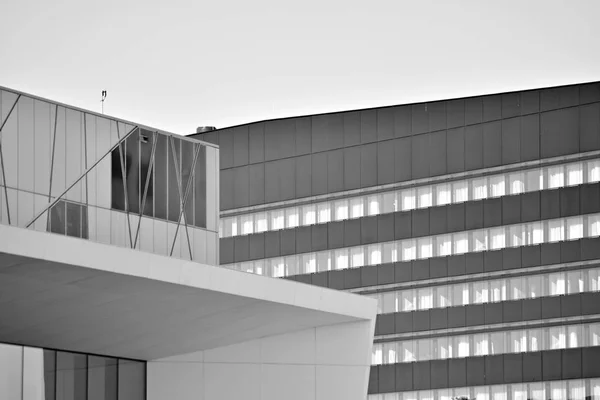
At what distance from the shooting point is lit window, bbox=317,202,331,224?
3617 inches

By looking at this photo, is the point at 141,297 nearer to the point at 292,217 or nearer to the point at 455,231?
the point at 455,231

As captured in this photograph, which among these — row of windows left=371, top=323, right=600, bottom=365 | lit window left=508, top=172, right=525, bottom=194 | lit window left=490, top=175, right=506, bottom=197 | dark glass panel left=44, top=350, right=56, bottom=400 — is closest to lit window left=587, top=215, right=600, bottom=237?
lit window left=508, top=172, right=525, bottom=194

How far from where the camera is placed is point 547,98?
268 feet

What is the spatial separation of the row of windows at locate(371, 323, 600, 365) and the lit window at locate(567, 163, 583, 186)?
8685 mm

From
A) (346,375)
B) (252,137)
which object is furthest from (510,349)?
(346,375)

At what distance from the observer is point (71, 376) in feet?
115

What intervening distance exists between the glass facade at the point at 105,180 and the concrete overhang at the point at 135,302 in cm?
247

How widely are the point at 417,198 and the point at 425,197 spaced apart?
2.05ft

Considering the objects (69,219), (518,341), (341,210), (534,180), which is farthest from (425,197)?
(69,219)

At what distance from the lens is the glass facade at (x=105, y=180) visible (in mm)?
32250

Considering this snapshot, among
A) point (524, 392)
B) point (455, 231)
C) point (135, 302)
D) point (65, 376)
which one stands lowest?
point (65, 376)

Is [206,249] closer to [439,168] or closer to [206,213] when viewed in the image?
[206,213]

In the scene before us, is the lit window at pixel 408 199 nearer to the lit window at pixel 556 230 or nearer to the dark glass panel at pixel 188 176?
the lit window at pixel 556 230

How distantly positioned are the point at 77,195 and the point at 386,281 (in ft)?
183
